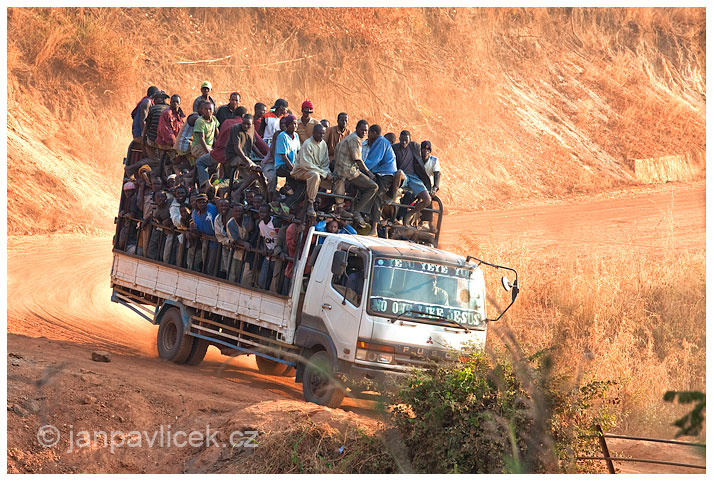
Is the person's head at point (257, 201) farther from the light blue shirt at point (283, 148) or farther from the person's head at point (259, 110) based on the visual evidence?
the person's head at point (259, 110)

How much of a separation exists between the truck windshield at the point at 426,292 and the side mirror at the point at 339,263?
40cm

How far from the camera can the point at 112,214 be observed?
83.3ft

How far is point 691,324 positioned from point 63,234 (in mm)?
15637

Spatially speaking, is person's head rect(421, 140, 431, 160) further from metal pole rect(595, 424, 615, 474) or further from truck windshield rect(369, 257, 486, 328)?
metal pole rect(595, 424, 615, 474)

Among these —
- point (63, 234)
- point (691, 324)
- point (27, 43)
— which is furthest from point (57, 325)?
point (27, 43)

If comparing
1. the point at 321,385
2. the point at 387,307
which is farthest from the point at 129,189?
the point at 387,307

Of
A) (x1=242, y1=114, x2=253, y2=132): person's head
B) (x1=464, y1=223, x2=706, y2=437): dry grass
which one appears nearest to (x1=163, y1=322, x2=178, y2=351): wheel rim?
(x1=242, y1=114, x2=253, y2=132): person's head

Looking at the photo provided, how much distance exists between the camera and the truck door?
11.4 meters

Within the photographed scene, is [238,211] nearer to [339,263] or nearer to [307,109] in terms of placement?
[307,109]

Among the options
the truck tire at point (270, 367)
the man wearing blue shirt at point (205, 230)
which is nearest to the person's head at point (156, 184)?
the man wearing blue shirt at point (205, 230)

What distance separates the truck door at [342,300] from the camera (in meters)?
11.4

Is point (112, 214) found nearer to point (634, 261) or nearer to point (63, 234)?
point (63, 234)

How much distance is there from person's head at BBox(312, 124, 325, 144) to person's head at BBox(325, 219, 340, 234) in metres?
1.33

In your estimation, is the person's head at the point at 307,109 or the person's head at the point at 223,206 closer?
the person's head at the point at 223,206
